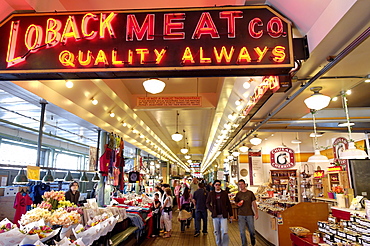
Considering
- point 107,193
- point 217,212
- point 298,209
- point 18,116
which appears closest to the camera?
point 298,209

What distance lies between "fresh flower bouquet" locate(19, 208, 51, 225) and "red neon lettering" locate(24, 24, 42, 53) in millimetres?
2512

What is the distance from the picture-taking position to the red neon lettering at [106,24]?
2.98 m

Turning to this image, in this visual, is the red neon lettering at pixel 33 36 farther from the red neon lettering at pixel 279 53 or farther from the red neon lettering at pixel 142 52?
the red neon lettering at pixel 279 53

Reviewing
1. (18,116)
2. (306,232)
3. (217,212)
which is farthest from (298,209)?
(18,116)

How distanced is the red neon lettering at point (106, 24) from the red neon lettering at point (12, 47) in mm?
878

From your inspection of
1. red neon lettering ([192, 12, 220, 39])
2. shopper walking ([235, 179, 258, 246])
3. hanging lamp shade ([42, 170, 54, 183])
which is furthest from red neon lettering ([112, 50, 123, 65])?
hanging lamp shade ([42, 170, 54, 183])

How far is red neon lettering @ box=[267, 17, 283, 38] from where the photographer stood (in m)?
2.86

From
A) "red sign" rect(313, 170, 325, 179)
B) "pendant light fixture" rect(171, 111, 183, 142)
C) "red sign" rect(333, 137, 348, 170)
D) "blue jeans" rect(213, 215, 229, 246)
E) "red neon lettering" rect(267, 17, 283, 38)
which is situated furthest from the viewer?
"red sign" rect(313, 170, 325, 179)

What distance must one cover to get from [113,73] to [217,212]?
532cm

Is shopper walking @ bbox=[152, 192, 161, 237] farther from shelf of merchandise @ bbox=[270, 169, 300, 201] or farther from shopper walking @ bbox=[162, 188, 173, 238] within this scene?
shelf of merchandise @ bbox=[270, 169, 300, 201]

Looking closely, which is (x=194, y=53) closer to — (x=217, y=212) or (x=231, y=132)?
(x=217, y=212)

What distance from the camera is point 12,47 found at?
9.83 ft

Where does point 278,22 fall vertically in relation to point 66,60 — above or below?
above

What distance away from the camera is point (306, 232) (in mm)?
5668
